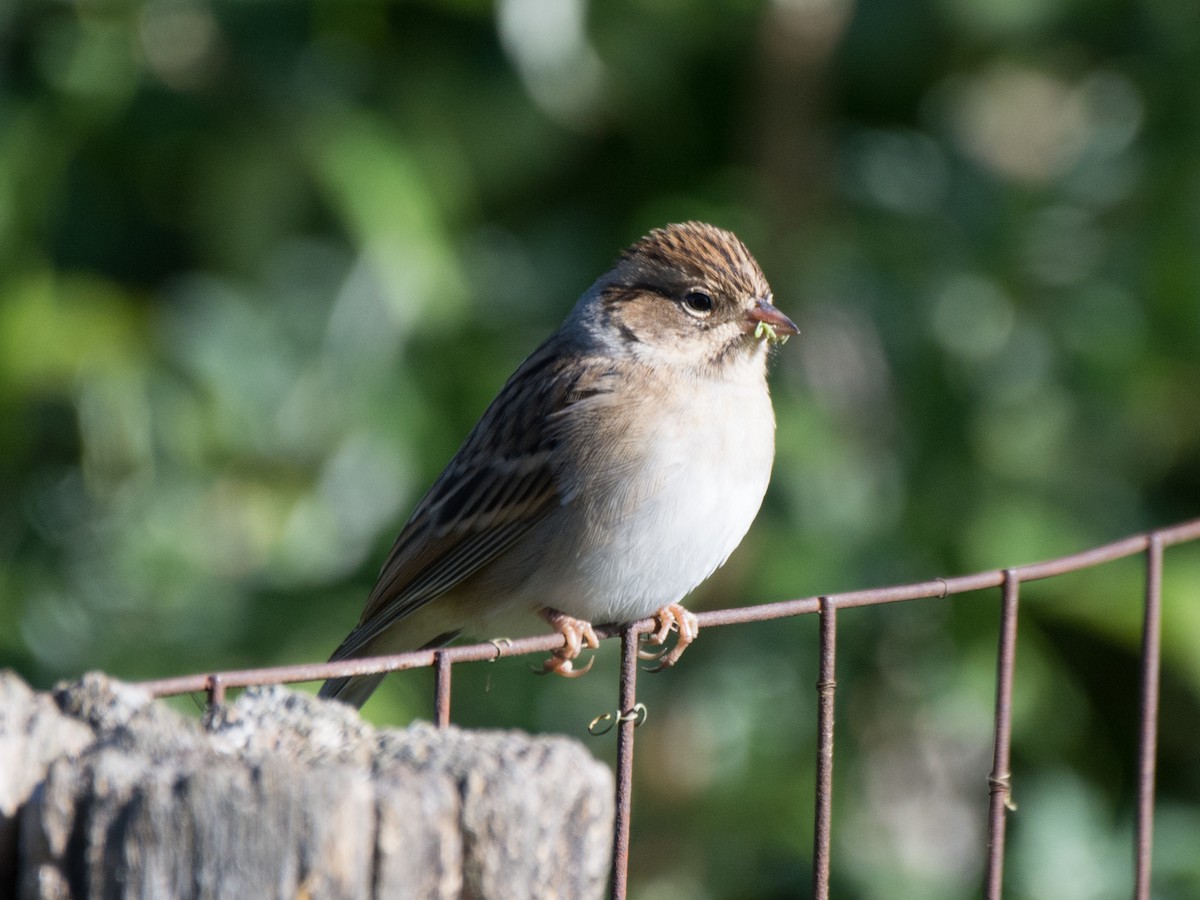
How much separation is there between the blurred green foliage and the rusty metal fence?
164cm

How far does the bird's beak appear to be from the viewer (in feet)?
10.6

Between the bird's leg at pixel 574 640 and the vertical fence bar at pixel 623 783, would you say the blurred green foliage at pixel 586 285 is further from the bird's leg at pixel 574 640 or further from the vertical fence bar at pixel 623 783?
the vertical fence bar at pixel 623 783

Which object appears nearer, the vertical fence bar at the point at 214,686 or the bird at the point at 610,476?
the vertical fence bar at the point at 214,686

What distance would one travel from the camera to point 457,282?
14.2 feet

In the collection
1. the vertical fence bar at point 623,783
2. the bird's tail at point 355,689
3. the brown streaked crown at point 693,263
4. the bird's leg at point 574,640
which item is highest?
the brown streaked crown at point 693,263

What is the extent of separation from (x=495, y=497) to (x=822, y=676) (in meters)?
1.28

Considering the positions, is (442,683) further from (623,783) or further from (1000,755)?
(1000,755)

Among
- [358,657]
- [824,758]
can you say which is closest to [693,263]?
[358,657]

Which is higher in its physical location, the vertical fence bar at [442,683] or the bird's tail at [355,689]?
the bird's tail at [355,689]

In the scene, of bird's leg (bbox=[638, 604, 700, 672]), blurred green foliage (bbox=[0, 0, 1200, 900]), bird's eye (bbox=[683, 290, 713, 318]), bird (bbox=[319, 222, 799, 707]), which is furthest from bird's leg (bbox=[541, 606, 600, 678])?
blurred green foliage (bbox=[0, 0, 1200, 900])

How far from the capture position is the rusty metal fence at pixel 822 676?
1729 millimetres

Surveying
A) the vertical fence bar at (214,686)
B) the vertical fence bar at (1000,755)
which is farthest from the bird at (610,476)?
the vertical fence bar at (214,686)

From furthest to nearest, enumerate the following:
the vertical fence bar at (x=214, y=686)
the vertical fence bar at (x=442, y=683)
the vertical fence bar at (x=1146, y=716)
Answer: the vertical fence bar at (x=1146, y=716) < the vertical fence bar at (x=442, y=683) < the vertical fence bar at (x=214, y=686)

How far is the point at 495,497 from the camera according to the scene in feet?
10.7
